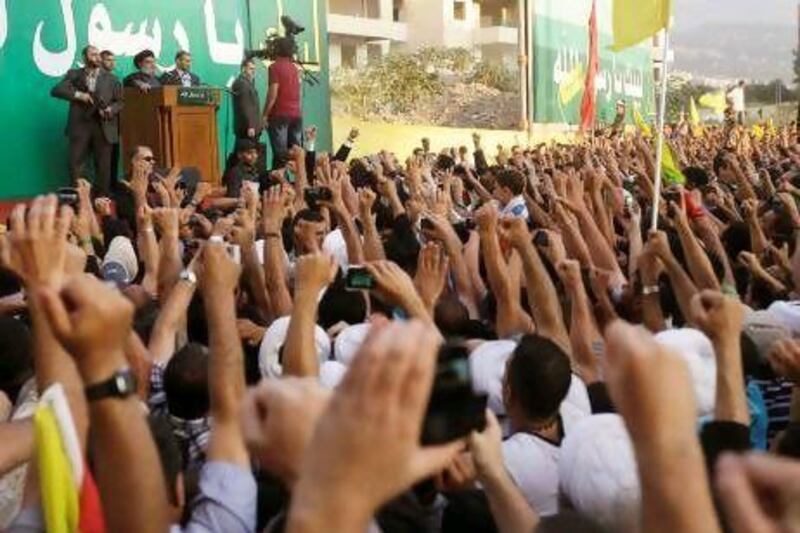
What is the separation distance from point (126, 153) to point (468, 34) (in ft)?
99.7

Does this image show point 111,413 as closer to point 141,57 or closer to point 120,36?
point 141,57

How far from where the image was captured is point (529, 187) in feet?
24.6

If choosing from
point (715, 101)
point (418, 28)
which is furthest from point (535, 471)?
point (418, 28)

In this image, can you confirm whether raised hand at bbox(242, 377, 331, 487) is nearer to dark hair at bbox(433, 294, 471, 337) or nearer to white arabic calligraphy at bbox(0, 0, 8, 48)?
dark hair at bbox(433, 294, 471, 337)

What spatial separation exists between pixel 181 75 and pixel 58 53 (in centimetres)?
108

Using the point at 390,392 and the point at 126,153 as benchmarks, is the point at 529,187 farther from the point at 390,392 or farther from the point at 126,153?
the point at 390,392

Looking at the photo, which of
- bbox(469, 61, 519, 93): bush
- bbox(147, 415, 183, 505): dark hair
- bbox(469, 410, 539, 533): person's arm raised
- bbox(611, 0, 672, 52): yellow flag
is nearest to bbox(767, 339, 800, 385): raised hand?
bbox(469, 410, 539, 533): person's arm raised

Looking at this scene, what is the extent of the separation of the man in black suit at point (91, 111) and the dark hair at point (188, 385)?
22.5ft

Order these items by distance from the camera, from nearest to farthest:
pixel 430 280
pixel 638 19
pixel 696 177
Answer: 1. pixel 430 280
2. pixel 638 19
3. pixel 696 177

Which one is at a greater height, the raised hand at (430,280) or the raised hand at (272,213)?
the raised hand at (272,213)

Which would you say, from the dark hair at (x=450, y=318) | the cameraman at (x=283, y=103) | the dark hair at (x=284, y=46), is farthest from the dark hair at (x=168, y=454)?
the dark hair at (x=284, y=46)

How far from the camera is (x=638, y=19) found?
23.1ft

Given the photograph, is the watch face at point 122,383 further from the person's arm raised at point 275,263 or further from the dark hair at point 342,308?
the person's arm raised at point 275,263

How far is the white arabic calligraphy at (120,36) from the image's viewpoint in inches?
400
